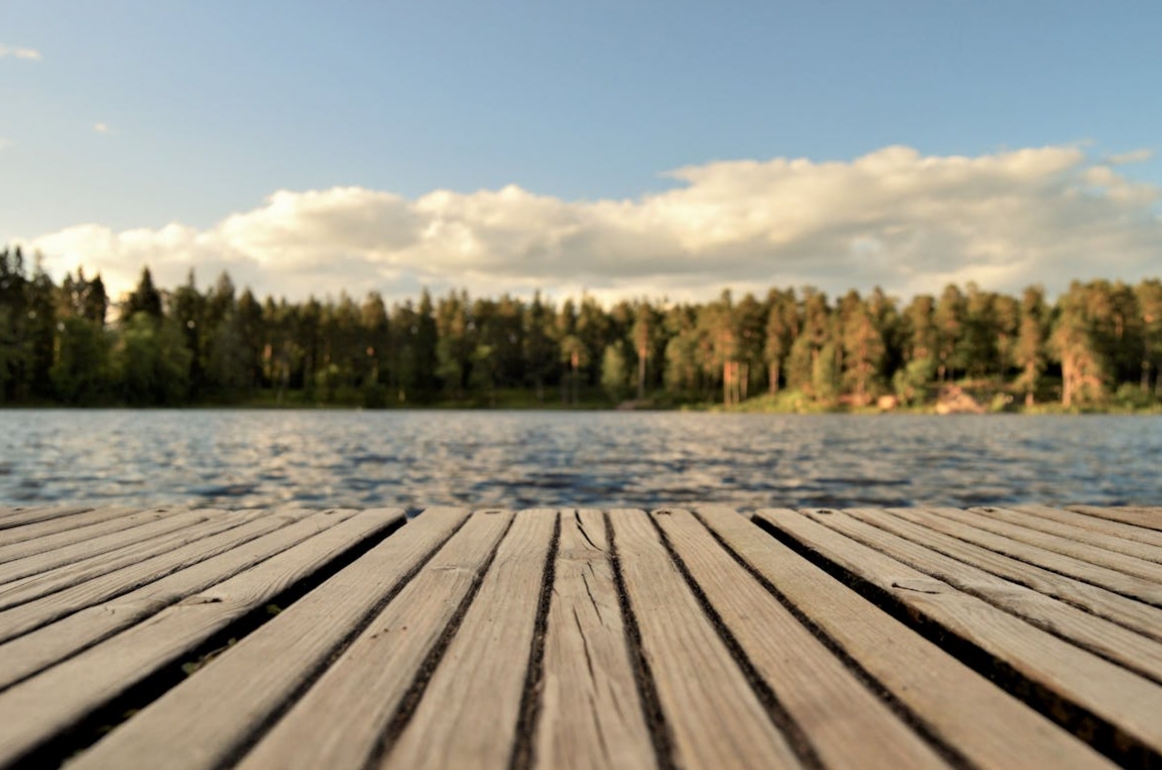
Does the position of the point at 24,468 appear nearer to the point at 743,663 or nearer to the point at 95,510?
the point at 95,510

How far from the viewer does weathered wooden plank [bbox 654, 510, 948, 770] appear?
4.56 feet

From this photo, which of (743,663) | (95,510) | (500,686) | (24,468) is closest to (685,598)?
(743,663)

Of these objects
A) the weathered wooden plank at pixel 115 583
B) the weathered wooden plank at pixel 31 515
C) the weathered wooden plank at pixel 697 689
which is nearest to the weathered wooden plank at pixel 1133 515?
the weathered wooden plank at pixel 697 689

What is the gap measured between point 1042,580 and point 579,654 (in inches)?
83.1

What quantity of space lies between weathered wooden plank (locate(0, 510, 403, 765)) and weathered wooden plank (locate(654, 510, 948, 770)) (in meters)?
1.36

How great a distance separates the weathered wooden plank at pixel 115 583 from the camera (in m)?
Answer: 2.22

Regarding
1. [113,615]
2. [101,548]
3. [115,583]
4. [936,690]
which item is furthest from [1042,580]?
[101,548]

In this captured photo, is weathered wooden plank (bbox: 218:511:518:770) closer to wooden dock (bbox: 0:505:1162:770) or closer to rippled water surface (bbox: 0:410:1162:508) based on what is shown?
wooden dock (bbox: 0:505:1162:770)

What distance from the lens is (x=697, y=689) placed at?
169cm

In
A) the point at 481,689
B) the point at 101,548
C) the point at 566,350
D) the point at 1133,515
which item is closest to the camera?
the point at 481,689

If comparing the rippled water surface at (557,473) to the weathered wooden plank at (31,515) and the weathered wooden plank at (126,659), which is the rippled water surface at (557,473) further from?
the weathered wooden plank at (126,659)

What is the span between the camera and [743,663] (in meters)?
1.87

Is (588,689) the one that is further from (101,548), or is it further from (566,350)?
(566,350)

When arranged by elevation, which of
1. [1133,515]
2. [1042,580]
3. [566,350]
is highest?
[566,350]
